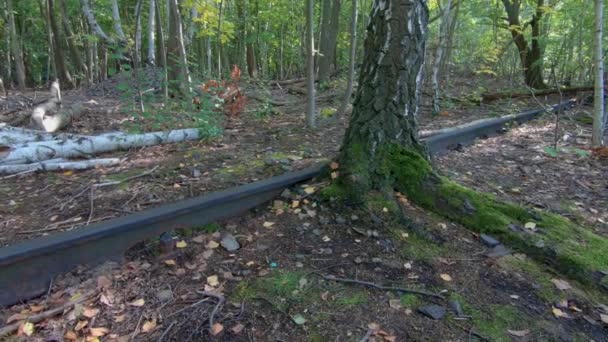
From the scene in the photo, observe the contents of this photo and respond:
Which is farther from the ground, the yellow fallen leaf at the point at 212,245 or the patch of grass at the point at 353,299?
the yellow fallen leaf at the point at 212,245

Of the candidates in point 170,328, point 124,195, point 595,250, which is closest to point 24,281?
point 170,328

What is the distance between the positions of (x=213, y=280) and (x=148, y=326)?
0.47m

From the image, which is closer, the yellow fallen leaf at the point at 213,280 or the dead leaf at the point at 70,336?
the dead leaf at the point at 70,336

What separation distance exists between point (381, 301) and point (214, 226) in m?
1.39

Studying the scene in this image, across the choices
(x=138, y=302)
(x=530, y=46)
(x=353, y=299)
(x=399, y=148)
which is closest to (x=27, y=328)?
(x=138, y=302)

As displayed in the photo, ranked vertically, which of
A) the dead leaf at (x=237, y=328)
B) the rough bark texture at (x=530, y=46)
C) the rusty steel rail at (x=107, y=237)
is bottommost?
the dead leaf at (x=237, y=328)

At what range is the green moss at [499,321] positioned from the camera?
208 centimetres

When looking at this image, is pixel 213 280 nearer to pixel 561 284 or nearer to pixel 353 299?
pixel 353 299

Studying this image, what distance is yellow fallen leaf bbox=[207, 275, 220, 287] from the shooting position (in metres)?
2.44

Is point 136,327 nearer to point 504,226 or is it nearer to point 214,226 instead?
point 214,226

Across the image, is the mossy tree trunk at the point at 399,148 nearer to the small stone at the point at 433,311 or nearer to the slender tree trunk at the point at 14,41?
the small stone at the point at 433,311

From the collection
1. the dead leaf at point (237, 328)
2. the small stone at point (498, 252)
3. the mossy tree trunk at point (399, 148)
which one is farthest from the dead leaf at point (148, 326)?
the small stone at point (498, 252)

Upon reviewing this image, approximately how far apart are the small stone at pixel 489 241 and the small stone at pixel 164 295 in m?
2.23

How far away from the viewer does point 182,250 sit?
107 inches
